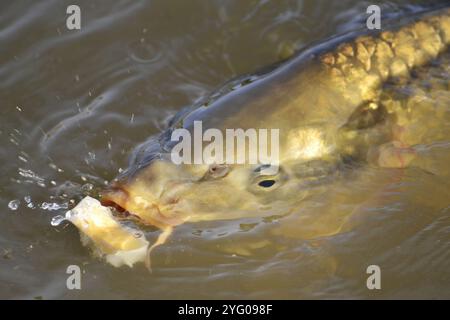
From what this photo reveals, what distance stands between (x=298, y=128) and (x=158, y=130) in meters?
0.96

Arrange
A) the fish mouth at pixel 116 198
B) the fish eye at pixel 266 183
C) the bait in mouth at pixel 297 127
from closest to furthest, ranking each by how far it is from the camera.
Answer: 1. the fish mouth at pixel 116 198
2. the bait in mouth at pixel 297 127
3. the fish eye at pixel 266 183

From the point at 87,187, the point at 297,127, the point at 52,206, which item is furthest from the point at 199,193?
the point at 52,206

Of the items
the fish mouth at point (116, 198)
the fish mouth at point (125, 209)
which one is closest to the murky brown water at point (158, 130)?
the fish mouth at point (125, 209)

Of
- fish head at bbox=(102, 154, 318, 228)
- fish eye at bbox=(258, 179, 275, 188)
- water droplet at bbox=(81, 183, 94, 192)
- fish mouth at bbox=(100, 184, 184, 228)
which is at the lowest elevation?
fish mouth at bbox=(100, 184, 184, 228)

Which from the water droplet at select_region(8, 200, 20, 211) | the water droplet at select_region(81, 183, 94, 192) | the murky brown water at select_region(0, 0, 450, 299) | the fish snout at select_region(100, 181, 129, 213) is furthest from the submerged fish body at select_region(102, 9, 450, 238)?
the water droplet at select_region(8, 200, 20, 211)

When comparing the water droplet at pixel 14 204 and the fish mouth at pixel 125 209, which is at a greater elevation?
the water droplet at pixel 14 204

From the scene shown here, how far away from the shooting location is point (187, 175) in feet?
A: 10.1

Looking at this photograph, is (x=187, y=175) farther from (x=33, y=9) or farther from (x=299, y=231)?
(x=33, y=9)

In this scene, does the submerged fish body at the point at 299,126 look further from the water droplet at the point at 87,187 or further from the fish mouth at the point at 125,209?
the water droplet at the point at 87,187

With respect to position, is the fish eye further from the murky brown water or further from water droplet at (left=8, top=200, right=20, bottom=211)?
water droplet at (left=8, top=200, right=20, bottom=211)

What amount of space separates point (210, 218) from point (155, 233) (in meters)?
0.27

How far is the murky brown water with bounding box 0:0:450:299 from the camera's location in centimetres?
313

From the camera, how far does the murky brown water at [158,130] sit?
3127 mm

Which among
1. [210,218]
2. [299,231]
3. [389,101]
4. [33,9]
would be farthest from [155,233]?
[33,9]
